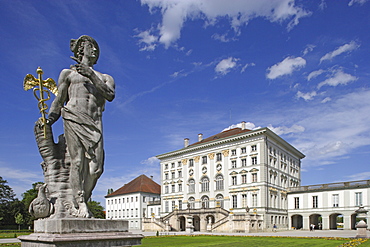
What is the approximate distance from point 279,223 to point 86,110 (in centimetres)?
4894

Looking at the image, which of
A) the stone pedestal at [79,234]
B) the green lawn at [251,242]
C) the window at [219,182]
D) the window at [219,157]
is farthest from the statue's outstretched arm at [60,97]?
the window at [219,157]

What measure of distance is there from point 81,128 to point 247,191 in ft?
149

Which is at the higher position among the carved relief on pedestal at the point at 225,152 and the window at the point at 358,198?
the carved relief on pedestal at the point at 225,152

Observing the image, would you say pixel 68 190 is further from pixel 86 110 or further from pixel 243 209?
pixel 243 209

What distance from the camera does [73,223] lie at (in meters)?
3.65

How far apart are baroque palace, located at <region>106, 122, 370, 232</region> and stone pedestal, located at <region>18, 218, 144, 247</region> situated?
36.8m

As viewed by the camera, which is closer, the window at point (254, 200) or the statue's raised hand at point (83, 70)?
the statue's raised hand at point (83, 70)

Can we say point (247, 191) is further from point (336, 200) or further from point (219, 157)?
point (336, 200)

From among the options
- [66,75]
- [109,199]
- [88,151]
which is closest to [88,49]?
[66,75]

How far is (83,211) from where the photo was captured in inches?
157

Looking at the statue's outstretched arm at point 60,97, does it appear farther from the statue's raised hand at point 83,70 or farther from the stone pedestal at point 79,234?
the stone pedestal at point 79,234

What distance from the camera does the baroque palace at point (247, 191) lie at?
45.3m

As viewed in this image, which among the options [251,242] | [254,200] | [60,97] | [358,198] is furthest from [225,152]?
[60,97]

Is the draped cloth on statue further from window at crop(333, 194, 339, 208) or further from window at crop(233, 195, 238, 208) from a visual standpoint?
window at crop(333, 194, 339, 208)
